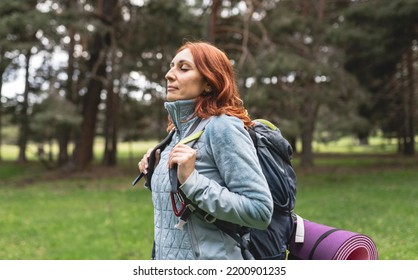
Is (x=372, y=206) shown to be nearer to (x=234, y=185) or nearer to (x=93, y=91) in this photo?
(x=234, y=185)

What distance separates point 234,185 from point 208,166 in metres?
0.12

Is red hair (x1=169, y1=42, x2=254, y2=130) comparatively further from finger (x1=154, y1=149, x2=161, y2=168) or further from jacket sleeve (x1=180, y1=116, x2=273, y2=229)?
finger (x1=154, y1=149, x2=161, y2=168)

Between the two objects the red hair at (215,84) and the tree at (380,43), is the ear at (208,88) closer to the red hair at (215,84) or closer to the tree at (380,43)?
the red hair at (215,84)

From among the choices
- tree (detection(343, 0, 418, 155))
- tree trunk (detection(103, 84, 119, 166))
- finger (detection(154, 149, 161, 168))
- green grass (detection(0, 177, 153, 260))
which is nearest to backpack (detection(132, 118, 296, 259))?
finger (detection(154, 149, 161, 168))

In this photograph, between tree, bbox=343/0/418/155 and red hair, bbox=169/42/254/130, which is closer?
red hair, bbox=169/42/254/130

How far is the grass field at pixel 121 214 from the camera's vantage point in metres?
7.20

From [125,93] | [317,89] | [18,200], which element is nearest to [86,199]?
[18,200]

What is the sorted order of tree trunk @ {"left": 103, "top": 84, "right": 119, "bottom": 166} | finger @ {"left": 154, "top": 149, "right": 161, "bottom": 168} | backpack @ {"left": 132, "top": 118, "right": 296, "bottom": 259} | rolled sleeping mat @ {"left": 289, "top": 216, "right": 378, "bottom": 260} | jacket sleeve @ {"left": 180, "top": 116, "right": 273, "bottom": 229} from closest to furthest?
jacket sleeve @ {"left": 180, "top": 116, "right": 273, "bottom": 229} → backpack @ {"left": 132, "top": 118, "right": 296, "bottom": 259} → rolled sleeping mat @ {"left": 289, "top": 216, "right": 378, "bottom": 260} → finger @ {"left": 154, "top": 149, "right": 161, "bottom": 168} → tree trunk @ {"left": 103, "top": 84, "right": 119, "bottom": 166}

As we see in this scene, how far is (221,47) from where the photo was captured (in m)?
15.8

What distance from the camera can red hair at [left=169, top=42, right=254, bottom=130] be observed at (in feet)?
6.13

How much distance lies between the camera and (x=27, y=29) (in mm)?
15078

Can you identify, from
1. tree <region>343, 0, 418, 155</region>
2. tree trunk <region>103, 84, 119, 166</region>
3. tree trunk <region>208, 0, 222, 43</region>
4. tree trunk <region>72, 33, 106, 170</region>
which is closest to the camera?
tree <region>343, 0, 418, 155</region>
